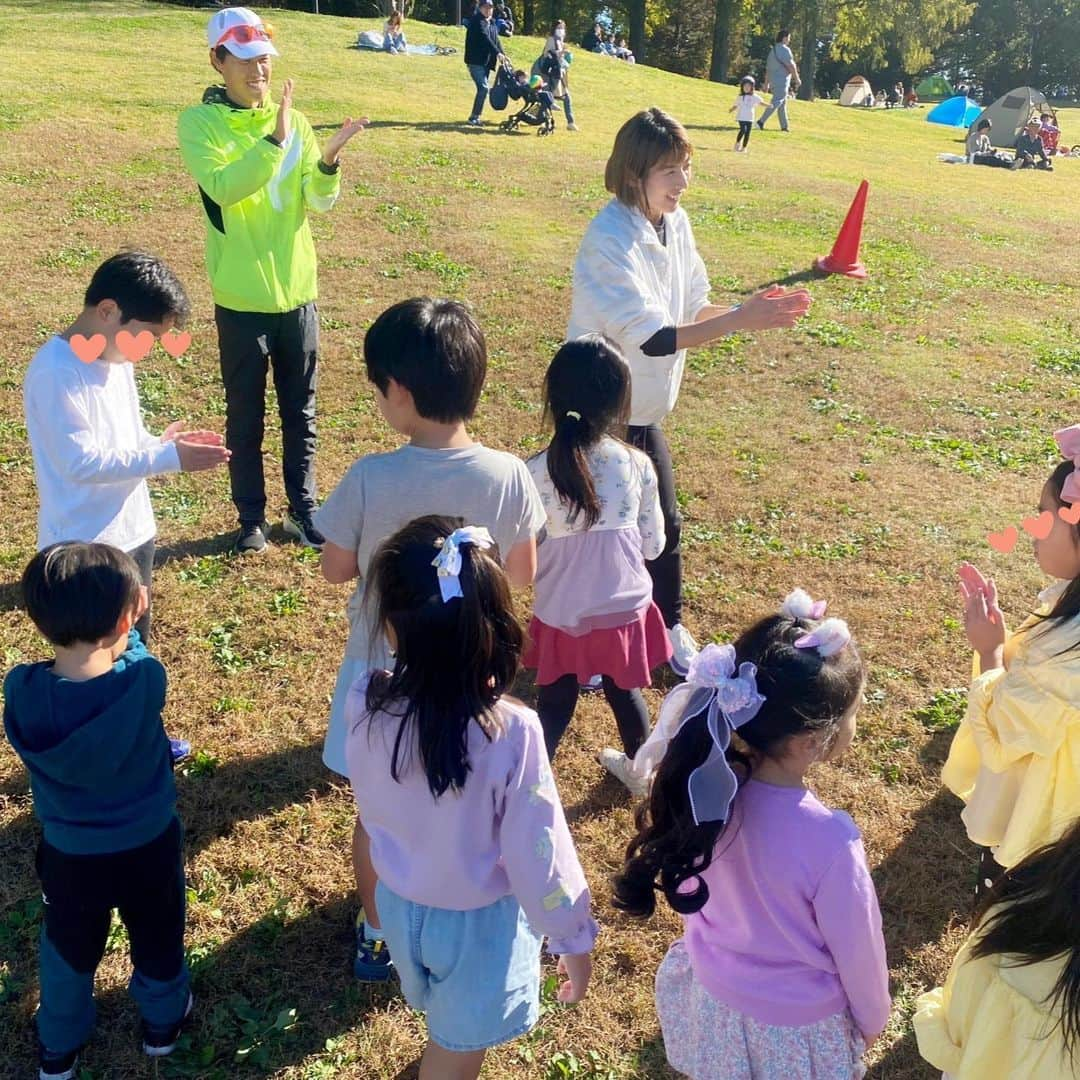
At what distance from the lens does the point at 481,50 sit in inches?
650

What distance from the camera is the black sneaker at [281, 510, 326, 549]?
4910mm

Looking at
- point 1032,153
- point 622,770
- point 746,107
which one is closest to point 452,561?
point 622,770

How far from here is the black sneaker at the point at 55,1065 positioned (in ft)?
7.77

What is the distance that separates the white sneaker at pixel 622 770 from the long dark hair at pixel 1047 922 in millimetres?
1766

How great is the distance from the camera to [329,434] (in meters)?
6.16

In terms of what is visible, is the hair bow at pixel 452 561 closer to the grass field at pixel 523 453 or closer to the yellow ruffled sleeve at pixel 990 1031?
the yellow ruffled sleeve at pixel 990 1031

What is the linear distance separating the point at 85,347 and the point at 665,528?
6.95 feet

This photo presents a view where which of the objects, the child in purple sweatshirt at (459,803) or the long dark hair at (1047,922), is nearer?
the long dark hair at (1047,922)

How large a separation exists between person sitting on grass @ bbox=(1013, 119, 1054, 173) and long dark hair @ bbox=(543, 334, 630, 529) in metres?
23.9

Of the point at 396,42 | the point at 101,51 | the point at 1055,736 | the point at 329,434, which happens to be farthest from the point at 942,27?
the point at 1055,736

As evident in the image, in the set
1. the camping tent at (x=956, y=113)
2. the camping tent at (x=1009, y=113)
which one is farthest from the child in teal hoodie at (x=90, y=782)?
the camping tent at (x=956, y=113)

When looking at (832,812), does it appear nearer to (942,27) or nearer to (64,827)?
(64,827)

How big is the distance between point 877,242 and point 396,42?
15.2 m

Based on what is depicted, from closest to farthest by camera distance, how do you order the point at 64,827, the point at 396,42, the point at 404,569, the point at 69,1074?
the point at 404,569, the point at 64,827, the point at 69,1074, the point at 396,42
